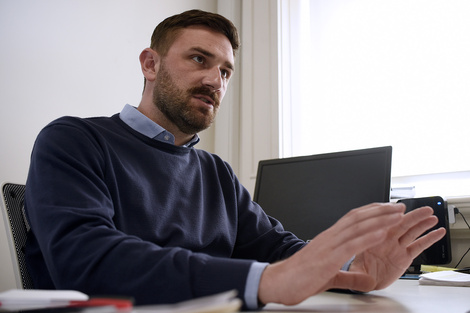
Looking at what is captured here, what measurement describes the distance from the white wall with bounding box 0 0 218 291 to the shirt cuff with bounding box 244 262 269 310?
1286mm

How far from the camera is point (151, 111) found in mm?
1431

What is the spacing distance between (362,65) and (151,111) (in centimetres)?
141

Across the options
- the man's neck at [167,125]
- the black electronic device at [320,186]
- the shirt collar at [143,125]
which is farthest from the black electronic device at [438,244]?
the shirt collar at [143,125]

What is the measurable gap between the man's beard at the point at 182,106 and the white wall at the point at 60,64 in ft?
2.28

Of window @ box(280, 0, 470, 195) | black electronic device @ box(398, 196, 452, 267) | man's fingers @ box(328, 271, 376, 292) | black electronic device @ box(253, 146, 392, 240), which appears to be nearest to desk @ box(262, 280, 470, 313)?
man's fingers @ box(328, 271, 376, 292)

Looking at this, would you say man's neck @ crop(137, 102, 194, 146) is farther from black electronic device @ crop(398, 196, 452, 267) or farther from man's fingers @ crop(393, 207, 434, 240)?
black electronic device @ crop(398, 196, 452, 267)

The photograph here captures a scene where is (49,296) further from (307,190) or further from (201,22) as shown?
(307,190)

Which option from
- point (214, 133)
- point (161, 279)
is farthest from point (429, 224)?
point (214, 133)

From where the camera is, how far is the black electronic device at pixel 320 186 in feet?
5.25

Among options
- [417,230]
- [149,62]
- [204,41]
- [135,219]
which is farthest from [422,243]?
[149,62]

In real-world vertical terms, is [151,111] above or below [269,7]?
below

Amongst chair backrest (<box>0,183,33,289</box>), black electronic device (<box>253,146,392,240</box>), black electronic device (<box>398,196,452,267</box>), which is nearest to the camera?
chair backrest (<box>0,183,33,289</box>)

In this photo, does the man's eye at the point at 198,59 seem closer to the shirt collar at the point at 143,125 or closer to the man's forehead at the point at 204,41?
the man's forehead at the point at 204,41

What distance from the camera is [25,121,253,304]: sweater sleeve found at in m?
0.68
